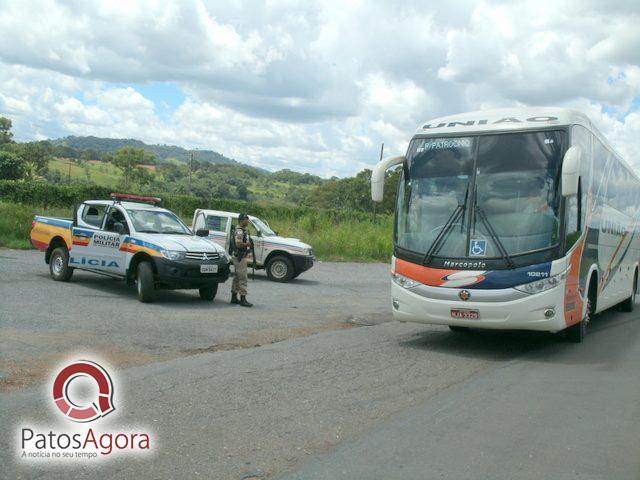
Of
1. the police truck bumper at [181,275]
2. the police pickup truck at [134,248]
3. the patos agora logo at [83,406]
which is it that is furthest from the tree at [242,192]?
the patos agora logo at [83,406]

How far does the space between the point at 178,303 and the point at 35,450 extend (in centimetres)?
886

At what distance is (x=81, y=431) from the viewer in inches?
214

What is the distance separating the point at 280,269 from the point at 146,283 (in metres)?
6.70

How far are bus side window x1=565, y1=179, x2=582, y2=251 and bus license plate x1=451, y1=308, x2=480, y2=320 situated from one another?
5.15 feet

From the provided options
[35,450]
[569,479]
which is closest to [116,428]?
[35,450]

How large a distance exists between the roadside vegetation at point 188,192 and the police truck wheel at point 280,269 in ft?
30.8

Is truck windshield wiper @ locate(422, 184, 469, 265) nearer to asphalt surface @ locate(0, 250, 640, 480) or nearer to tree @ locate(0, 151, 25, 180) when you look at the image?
asphalt surface @ locate(0, 250, 640, 480)

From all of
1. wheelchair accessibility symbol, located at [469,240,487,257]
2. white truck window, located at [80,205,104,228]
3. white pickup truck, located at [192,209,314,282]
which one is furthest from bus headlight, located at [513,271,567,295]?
white pickup truck, located at [192,209,314,282]

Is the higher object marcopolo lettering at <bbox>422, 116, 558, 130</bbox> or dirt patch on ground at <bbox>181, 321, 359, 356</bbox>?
marcopolo lettering at <bbox>422, 116, 558, 130</bbox>

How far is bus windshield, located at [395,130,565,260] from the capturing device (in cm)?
948

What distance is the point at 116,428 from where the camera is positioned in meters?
5.59

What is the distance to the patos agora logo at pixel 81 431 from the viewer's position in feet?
16.5

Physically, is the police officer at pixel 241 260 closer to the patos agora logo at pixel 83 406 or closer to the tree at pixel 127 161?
the patos agora logo at pixel 83 406

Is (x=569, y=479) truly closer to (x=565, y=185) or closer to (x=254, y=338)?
(x=565, y=185)
